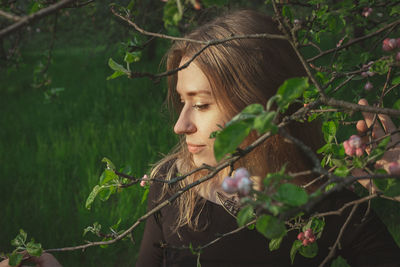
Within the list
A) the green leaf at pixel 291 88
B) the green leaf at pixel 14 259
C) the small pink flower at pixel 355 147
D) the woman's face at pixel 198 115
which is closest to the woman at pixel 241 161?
the woman's face at pixel 198 115

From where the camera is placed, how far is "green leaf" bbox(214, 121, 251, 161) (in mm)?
558

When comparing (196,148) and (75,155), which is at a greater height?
(196,148)

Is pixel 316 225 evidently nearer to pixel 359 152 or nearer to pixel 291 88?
pixel 359 152

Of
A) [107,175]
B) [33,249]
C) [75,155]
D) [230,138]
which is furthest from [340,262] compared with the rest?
[75,155]

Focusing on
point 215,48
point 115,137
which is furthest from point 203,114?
point 115,137

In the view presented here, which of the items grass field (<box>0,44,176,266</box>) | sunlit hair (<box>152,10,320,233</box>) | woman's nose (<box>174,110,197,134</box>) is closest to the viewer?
woman's nose (<box>174,110,197,134</box>)

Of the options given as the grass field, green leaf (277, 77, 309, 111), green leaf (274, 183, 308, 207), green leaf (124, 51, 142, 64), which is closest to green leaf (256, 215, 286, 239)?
green leaf (274, 183, 308, 207)

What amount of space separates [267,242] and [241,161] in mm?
346

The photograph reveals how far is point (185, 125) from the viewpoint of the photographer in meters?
1.41

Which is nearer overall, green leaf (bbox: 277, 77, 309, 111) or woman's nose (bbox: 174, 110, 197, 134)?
green leaf (bbox: 277, 77, 309, 111)

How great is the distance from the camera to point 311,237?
42.6 inches

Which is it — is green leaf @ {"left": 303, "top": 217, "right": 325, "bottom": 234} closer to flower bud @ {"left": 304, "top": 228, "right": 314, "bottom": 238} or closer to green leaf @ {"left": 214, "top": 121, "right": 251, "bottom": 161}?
flower bud @ {"left": 304, "top": 228, "right": 314, "bottom": 238}

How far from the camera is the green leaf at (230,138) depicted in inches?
22.0

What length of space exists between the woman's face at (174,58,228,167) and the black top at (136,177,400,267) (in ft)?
1.12
